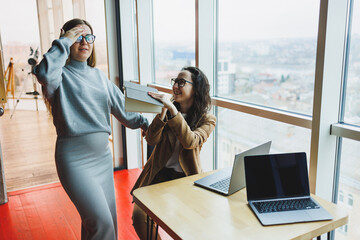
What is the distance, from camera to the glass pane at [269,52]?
6.23 ft

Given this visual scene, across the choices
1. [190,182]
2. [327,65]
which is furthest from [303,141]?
[190,182]

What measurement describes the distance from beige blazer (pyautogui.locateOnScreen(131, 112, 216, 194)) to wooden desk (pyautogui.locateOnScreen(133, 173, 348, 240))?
9.7 inches

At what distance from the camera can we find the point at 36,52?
339 cm

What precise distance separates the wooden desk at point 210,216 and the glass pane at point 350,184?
0.40 meters

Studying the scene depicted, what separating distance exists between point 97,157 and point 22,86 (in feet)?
6.28

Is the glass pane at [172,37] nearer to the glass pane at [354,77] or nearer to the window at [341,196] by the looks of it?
the glass pane at [354,77]

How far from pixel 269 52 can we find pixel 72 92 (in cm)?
125

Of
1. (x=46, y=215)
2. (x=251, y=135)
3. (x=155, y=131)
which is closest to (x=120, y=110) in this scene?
(x=155, y=131)

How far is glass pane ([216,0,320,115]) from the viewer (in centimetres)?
190

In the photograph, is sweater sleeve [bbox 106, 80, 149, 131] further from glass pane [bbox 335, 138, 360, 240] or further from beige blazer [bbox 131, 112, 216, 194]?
glass pane [bbox 335, 138, 360, 240]

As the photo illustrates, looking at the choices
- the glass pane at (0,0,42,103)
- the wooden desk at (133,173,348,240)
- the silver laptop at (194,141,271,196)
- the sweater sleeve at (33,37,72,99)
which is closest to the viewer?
the wooden desk at (133,173,348,240)

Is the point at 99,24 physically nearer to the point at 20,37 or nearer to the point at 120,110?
the point at 20,37

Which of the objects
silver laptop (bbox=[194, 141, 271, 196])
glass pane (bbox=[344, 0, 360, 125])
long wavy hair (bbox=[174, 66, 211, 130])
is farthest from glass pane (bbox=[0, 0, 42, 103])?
glass pane (bbox=[344, 0, 360, 125])

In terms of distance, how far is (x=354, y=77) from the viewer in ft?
5.48
